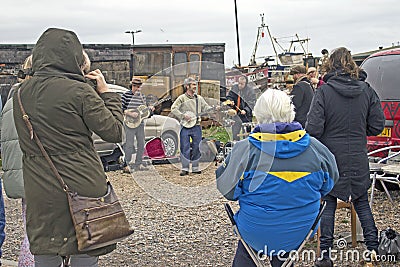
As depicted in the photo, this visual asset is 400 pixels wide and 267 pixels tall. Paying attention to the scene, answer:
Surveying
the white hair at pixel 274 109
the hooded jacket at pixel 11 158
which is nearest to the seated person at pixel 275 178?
the white hair at pixel 274 109

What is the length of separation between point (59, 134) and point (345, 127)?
2.61m

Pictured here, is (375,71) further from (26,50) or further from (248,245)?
(26,50)

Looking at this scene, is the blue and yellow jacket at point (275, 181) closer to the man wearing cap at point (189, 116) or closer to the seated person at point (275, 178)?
the seated person at point (275, 178)

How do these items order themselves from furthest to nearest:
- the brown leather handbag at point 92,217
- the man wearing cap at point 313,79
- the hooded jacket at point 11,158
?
the man wearing cap at point 313,79, the hooded jacket at point 11,158, the brown leather handbag at point 92,217

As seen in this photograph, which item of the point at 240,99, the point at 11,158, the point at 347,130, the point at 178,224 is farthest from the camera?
the point at 178,224

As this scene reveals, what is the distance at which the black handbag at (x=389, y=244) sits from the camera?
5.36 meters

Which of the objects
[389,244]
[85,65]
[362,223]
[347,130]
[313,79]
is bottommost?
[389,244]

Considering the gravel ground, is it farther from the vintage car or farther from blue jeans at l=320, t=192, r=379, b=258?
the vintage car

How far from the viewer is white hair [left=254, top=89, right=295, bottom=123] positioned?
367 centimetres

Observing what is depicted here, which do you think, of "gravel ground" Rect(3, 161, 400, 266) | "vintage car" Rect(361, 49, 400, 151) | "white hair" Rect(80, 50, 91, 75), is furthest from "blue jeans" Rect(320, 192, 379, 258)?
"vintage car" Rect(361, 49, 400, 151)

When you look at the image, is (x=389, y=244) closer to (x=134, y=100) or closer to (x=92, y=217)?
(x=92, y=217)

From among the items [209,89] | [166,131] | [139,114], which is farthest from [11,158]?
[166,131]

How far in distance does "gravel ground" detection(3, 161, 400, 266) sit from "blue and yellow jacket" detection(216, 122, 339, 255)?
3.04ft

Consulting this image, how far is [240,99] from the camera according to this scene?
17.7 ft
